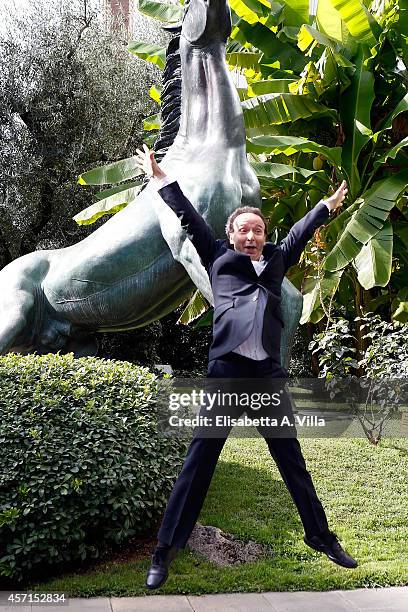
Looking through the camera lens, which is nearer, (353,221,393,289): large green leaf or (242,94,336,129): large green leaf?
(353,221,393,289): large green leaf

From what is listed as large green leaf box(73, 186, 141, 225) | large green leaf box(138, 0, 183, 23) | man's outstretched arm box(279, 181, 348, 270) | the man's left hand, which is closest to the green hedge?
man's outstretched arm box(279, 181, 348, 270)

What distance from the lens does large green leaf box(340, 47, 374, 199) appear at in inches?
360

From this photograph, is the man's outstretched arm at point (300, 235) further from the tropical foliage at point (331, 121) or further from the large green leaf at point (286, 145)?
the large green leaf at point (286, 145)

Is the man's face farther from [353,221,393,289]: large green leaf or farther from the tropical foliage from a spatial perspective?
[353,221,393,289]: large green leaf

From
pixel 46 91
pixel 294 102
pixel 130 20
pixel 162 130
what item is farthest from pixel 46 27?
pixel 162 130

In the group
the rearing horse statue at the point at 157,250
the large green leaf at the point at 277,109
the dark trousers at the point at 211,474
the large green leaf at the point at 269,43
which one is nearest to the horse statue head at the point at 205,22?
the rearing horse statue at the point at 157,250

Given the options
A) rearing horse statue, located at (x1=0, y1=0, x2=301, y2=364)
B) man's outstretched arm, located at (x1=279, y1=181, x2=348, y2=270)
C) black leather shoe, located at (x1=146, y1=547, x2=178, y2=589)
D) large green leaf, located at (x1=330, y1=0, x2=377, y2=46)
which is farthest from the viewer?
large green leaf, located at (x1=330, y1=0, x2=377, y2=46)

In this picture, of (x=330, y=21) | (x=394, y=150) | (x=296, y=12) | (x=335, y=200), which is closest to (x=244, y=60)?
(x=296, y=12)

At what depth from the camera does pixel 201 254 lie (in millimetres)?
2684

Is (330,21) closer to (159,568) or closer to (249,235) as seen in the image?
(249,235)

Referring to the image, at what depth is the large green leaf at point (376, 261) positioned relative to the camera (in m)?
7.73

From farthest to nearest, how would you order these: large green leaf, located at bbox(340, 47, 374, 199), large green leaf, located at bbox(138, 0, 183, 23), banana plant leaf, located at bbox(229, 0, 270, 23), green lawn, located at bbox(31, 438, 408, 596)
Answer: large green leaf, located at bbox(138, 0, 183, 23), banana plant leaf, located at bbox(229, 0, 270, 23), large green leaf, located at bbox(340, 47, 374, 199), green lawn, located at bbox(31, 438, 408, 596)

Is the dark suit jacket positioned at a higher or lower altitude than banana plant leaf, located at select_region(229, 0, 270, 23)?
lower

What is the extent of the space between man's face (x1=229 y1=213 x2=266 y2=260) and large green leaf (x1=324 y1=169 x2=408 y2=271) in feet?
17.0
